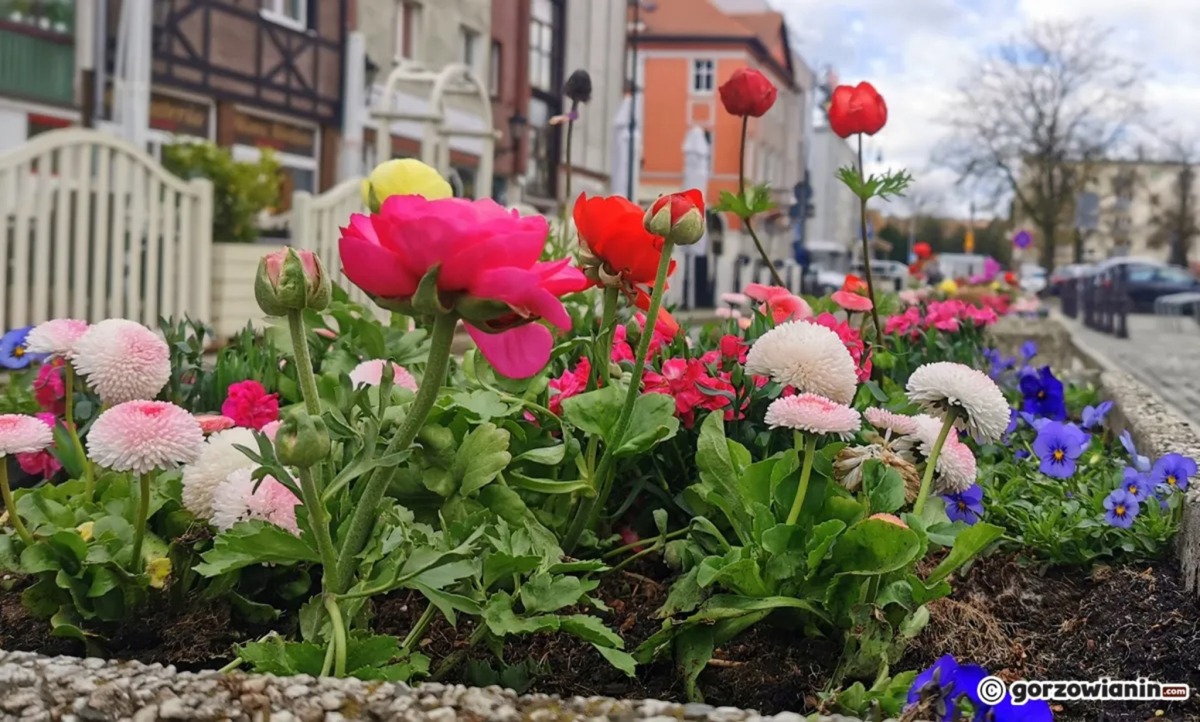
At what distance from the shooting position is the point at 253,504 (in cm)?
129

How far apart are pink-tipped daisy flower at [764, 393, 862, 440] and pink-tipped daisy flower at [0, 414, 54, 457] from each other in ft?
2.61

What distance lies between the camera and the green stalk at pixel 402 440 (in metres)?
0.99

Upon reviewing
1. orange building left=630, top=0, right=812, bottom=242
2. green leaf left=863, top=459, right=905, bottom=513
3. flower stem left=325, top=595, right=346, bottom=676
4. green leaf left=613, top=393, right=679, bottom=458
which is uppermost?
orange building left=630, top=0, right=812, bottom=242

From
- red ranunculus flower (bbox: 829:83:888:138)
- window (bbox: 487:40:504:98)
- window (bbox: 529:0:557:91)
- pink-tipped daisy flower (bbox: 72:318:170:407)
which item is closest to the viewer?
pink-tipped daisy flower (bbox: 72:318:170:407)

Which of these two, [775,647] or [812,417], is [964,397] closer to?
[812,417]

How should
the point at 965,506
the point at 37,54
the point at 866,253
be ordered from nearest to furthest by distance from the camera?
the point at 965,506, the point at 866,253, the point at 37,54

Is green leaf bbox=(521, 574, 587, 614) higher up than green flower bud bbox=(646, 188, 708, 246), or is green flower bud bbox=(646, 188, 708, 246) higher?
green flower bud bbox=(646, 188, 708, 246)

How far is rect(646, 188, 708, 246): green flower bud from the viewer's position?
1.31m

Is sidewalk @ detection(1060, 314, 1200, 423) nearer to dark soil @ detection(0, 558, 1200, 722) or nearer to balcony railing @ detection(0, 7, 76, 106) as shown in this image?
dark soil @ detection(0, 558, 1200, 722)

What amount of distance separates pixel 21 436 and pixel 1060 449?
160 cm

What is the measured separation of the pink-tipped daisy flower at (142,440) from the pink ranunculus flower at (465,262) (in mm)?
370

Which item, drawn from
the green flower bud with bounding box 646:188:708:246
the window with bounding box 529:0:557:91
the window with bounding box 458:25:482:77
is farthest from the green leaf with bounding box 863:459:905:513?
the window with bounding box 529:0:557:91

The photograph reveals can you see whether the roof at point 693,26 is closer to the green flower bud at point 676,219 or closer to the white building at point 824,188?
the white building at point 824,188

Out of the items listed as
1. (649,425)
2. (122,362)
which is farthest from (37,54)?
(649,425)
